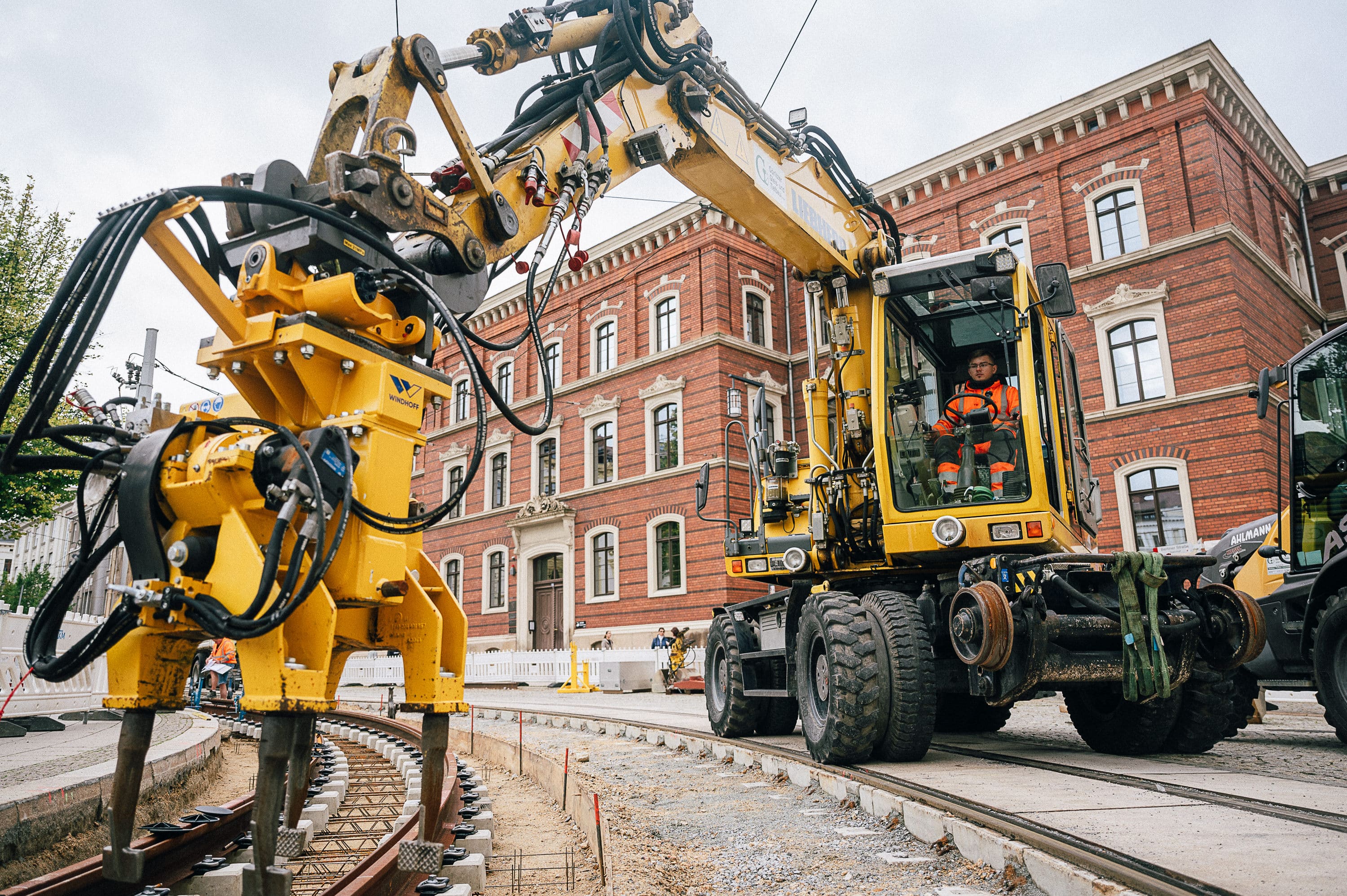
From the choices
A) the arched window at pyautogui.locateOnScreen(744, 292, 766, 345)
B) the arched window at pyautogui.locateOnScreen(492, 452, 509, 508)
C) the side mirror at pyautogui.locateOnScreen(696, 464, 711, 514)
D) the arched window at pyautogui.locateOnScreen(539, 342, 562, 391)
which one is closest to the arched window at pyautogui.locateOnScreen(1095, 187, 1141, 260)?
the arched window at pyautogui.locateOnScreen(744, 292, 766, 345)

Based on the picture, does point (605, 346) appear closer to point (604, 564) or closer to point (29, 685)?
point (604, 564)

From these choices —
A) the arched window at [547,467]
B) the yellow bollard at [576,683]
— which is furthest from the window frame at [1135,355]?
the arched window at [547,467]

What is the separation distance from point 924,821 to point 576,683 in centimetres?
1906

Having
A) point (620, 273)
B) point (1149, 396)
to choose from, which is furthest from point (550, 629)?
point (1149, 396)

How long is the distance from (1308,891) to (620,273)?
94.1 ft

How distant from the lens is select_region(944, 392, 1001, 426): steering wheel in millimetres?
7074

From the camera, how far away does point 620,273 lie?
3034 centimetres

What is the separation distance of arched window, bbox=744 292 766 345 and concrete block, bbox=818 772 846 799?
2285cm

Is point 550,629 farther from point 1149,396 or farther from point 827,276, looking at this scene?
point 827,276

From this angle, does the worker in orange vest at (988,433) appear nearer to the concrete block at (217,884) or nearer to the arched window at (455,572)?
the concrete block at (217,884)

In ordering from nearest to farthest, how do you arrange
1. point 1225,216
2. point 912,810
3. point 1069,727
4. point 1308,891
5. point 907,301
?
point 1308,891 < point 912,810 < point 907,301 < point 1069,727 < point 1225,216

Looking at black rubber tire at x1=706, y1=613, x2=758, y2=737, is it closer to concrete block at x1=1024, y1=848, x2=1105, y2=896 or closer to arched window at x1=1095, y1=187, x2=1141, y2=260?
concrete block at x1=1024, y1=848, x2=1105, y2=896

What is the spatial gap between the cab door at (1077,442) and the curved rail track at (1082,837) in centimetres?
224

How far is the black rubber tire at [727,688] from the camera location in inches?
371
